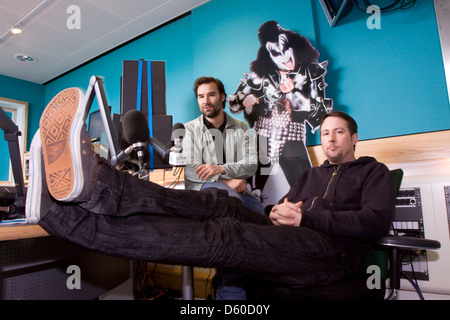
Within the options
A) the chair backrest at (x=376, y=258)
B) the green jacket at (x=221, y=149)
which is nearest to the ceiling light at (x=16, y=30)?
the green jacket at (x=221, y=149)

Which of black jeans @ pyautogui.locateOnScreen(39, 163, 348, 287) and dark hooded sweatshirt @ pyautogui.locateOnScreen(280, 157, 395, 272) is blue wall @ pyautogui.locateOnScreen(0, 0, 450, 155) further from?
black jeans @ pyautogui.locateOnScreen(39, 163, 348, 287)

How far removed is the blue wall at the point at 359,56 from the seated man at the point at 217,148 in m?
0.34

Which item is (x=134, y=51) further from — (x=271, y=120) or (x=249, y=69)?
(x=271, y=120)

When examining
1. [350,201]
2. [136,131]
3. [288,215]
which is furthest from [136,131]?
[350,201]

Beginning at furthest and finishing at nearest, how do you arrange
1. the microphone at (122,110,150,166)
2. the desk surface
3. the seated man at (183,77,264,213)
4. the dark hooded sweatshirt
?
the seated man at (183,77,264,213) < the microphone at (122,110,150,166) < the dark hooded sweatshirt < the desk surface

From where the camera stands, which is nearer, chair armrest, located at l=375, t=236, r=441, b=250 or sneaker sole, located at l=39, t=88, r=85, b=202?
sneaker sole, located at l=39, t=88, r=85, b=202

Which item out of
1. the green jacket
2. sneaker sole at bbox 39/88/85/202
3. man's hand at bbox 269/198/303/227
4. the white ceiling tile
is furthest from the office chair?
the white ceiling tile

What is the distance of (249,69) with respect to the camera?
7.55ft

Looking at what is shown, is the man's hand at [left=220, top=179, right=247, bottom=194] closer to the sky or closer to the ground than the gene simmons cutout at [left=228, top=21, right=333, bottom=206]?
closer to the ground

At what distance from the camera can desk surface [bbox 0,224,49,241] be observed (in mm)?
611

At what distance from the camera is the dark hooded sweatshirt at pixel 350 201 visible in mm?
944

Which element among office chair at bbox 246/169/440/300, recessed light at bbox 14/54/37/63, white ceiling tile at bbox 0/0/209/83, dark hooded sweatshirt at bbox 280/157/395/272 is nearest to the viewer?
office chair at bbox 246/169/440/300

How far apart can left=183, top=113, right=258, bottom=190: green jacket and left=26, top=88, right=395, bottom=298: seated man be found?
2.41 ft
